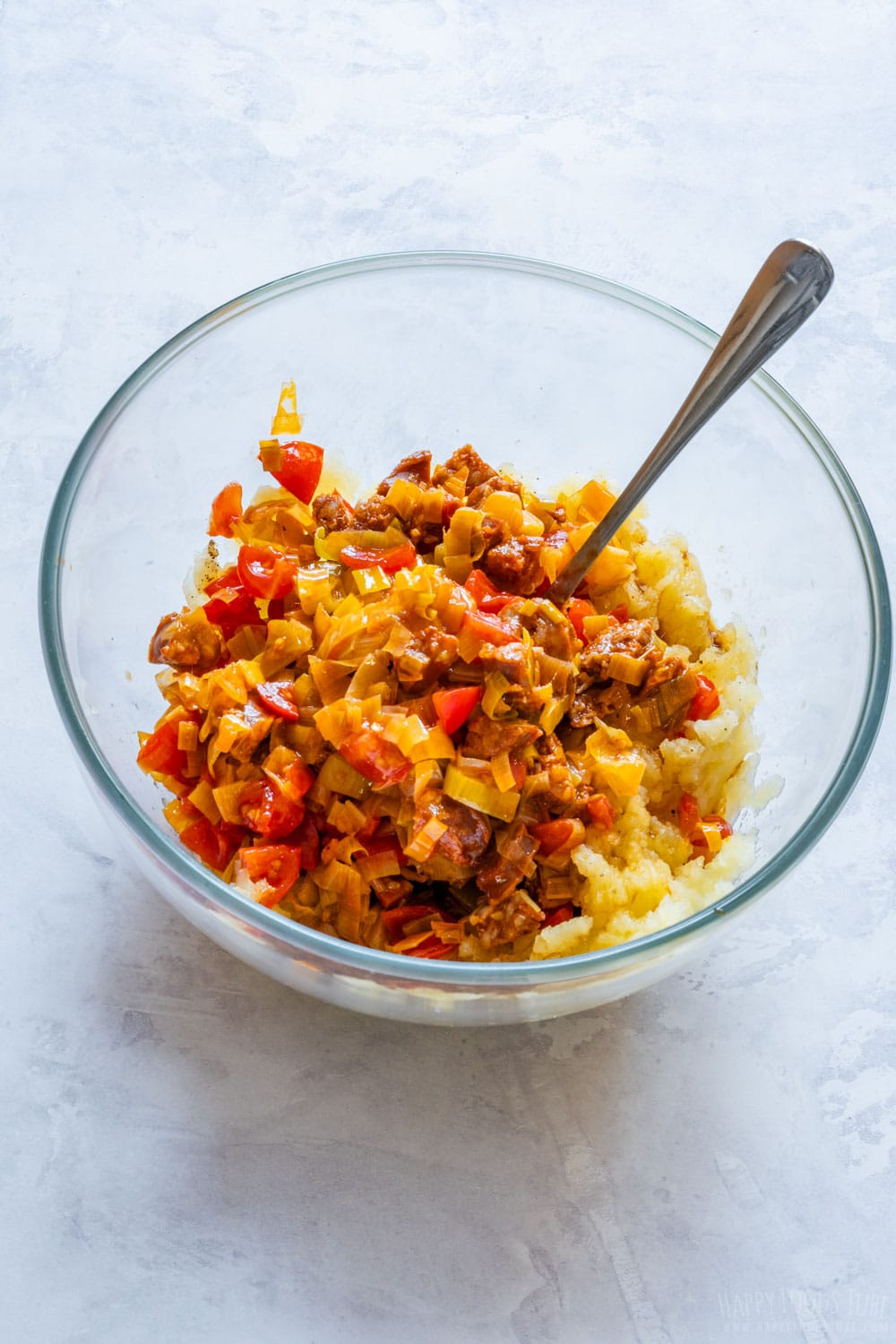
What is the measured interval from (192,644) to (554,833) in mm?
797

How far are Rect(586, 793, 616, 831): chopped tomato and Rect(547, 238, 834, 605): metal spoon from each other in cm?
55

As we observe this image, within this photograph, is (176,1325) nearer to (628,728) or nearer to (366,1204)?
(366,1204)

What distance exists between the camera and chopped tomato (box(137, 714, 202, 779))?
250 cm

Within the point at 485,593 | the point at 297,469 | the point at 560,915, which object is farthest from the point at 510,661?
the point at 297,469

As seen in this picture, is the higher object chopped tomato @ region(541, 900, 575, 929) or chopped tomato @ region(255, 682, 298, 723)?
chopped tomato @ region(255, 682, 298, 723)

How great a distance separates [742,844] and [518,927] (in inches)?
17.8

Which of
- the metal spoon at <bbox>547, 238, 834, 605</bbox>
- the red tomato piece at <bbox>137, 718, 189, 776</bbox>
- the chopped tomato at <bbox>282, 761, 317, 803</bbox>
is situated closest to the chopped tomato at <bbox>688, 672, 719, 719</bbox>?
the metal spoon at <bbox>547, 238, 834, 605</bbox>

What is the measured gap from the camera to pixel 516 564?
2566 mm

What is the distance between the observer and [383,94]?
12.5 feet

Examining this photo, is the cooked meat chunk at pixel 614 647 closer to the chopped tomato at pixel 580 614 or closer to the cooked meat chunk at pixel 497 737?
the chopped tomato at pixel 580 614

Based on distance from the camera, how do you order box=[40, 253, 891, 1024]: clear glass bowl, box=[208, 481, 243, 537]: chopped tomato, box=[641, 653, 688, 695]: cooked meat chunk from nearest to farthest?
→ box=[40, 253, 891, 1024]: clear glass bowl, box=[641, 653, 688, 695]: cooked meat chunk, box=[208, 481, 243, 537]: chopped tomato

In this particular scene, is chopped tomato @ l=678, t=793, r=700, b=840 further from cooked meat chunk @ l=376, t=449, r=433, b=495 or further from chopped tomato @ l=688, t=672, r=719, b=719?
cooked meat chunk @ l=376, t=449, r=433, b=495

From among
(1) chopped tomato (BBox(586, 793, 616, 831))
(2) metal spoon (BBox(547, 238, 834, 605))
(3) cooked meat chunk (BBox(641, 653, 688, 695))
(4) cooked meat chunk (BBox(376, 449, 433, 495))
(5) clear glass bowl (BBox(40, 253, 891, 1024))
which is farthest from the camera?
(4) cooked meat chunk (BBox(376, 449, 433, 495))

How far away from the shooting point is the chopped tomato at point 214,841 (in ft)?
8.11
